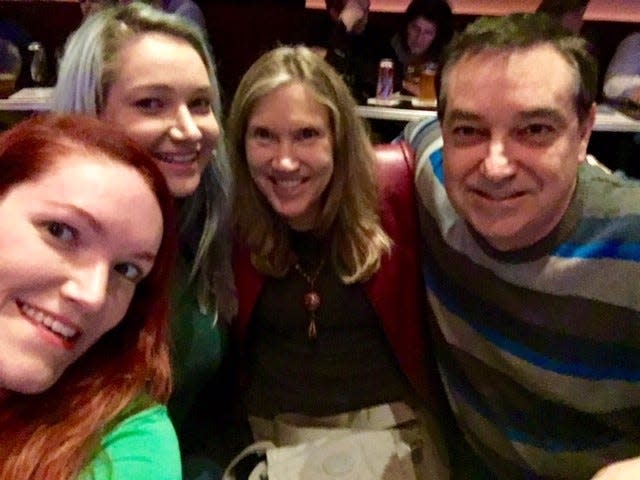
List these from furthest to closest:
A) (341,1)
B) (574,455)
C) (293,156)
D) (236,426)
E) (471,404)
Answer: (341,1) → (236,426) → (293,156) → (471,404) → (574,455)

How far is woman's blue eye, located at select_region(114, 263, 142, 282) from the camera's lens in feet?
3.18

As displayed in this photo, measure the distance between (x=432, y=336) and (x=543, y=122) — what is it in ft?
1.93

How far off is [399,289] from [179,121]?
0.59 meters

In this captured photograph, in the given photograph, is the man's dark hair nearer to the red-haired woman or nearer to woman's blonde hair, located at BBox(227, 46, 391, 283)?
woman's blonde hair, located at BBox(227, 46, 391, 283)

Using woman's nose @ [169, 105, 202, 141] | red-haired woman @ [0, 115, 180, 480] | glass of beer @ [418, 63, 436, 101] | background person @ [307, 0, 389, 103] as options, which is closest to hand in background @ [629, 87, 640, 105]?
glass of beer @ [418, 63, 436, 101]

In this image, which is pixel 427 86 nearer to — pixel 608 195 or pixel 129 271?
pixel 608 195

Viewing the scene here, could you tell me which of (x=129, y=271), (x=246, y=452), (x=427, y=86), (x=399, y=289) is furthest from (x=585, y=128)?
(x=427, y=86)

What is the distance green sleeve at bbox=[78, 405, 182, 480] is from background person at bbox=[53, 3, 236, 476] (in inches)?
17.0

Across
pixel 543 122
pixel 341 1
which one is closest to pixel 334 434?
pixel 543 122

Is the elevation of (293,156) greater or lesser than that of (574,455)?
greater

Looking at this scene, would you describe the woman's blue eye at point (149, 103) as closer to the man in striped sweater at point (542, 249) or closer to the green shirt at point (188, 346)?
the green shirt at point (188, 346)

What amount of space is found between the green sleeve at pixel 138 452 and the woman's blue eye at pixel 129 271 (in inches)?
7.5

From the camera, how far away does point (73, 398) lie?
1.00m

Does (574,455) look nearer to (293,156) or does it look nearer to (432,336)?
(432,336)
